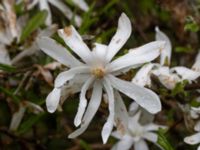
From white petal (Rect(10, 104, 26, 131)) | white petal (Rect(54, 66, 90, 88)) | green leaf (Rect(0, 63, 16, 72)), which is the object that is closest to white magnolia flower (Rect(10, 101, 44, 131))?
white petal (Rect(10, 104, 26, 131))

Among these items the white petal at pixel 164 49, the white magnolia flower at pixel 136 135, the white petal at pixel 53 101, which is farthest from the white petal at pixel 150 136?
the white petal at pixel 53 101

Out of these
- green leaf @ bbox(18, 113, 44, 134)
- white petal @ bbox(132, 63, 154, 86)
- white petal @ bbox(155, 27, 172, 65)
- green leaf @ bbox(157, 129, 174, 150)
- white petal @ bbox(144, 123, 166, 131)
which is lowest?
white petal @ bbox(144, 123, 166, 131)

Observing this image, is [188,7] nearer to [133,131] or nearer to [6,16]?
[133,131]

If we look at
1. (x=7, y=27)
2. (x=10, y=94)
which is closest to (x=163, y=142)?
(x=10, y=94)

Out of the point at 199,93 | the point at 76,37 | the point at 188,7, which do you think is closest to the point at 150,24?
the point at 188,7

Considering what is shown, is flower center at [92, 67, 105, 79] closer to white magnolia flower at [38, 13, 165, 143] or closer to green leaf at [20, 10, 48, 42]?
white magnolia flower at [38, 13, 165, 143]

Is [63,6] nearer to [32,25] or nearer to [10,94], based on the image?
[32,25]

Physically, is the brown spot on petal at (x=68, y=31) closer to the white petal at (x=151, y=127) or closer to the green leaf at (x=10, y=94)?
the green leaf at (x=10, y=94)
